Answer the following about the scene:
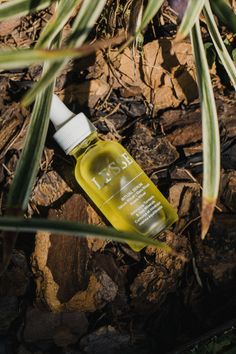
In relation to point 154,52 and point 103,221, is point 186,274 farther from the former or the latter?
point 154,52

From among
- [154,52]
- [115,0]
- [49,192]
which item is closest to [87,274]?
[49,192]

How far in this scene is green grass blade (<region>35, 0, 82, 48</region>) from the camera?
3.71 ft

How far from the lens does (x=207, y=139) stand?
1.21m

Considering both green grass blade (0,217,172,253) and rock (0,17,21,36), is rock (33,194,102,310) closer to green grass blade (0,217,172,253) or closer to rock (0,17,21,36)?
green grass blade (0,217,172,253)

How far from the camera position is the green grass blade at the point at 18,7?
1.24 m

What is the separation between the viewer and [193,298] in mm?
1464

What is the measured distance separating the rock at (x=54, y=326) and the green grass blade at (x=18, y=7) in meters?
0.79

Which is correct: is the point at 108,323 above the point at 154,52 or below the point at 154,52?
below

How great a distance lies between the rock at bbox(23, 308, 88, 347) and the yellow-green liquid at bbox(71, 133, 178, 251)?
0.99 feet

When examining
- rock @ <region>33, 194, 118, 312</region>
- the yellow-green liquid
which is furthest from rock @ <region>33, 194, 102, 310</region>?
the yellow-green liquid

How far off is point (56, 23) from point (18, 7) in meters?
0.15

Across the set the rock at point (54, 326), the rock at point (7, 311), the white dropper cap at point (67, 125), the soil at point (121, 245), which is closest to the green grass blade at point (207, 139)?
the soil at point (121, 245)

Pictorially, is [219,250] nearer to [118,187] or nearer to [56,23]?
[118,187]

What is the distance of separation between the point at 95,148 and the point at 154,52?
1.13ft
